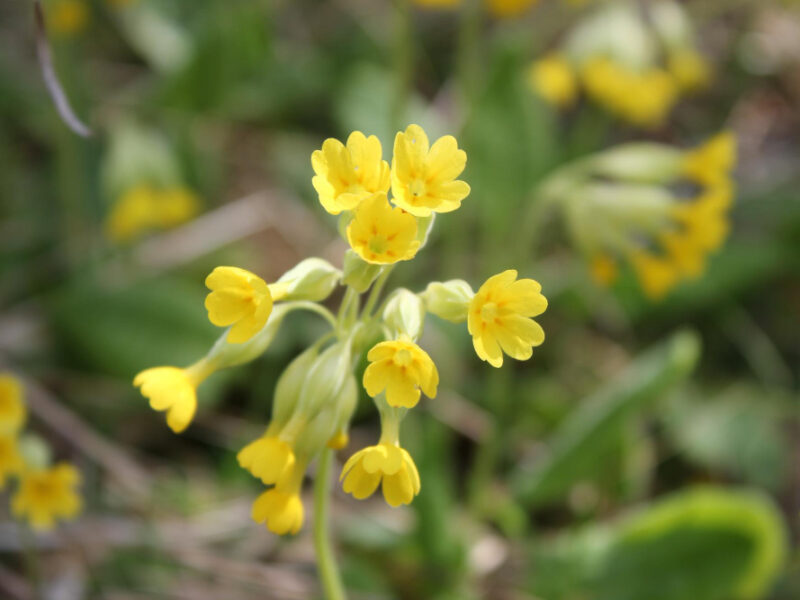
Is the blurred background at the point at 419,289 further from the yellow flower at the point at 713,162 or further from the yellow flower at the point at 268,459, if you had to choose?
the yellow flower at the point at 268,459

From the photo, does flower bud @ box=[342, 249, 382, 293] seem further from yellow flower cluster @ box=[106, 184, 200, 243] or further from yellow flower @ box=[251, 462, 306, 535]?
yellow flower cluster @ box=[106, 184, 200, 243]

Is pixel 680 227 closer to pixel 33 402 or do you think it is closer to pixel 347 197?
pixel 347 197

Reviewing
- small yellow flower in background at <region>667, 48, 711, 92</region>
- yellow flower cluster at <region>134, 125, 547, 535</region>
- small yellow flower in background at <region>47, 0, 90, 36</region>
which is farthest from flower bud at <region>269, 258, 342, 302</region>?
small yellow flower in background at <region>667, 48, 711, 92</region>

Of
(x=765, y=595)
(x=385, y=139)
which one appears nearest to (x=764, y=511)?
(x=765, y=595)

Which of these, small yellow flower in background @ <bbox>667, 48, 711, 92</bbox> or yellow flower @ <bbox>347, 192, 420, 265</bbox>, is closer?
yellow flower @ <bbox>347, 192, 420, 265</bbox>

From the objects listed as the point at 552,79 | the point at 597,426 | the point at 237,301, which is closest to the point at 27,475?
the point at 237,301

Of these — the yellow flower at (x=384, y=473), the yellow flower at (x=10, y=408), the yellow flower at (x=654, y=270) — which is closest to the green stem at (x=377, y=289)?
the yellow flower at (x=384, y=473)
